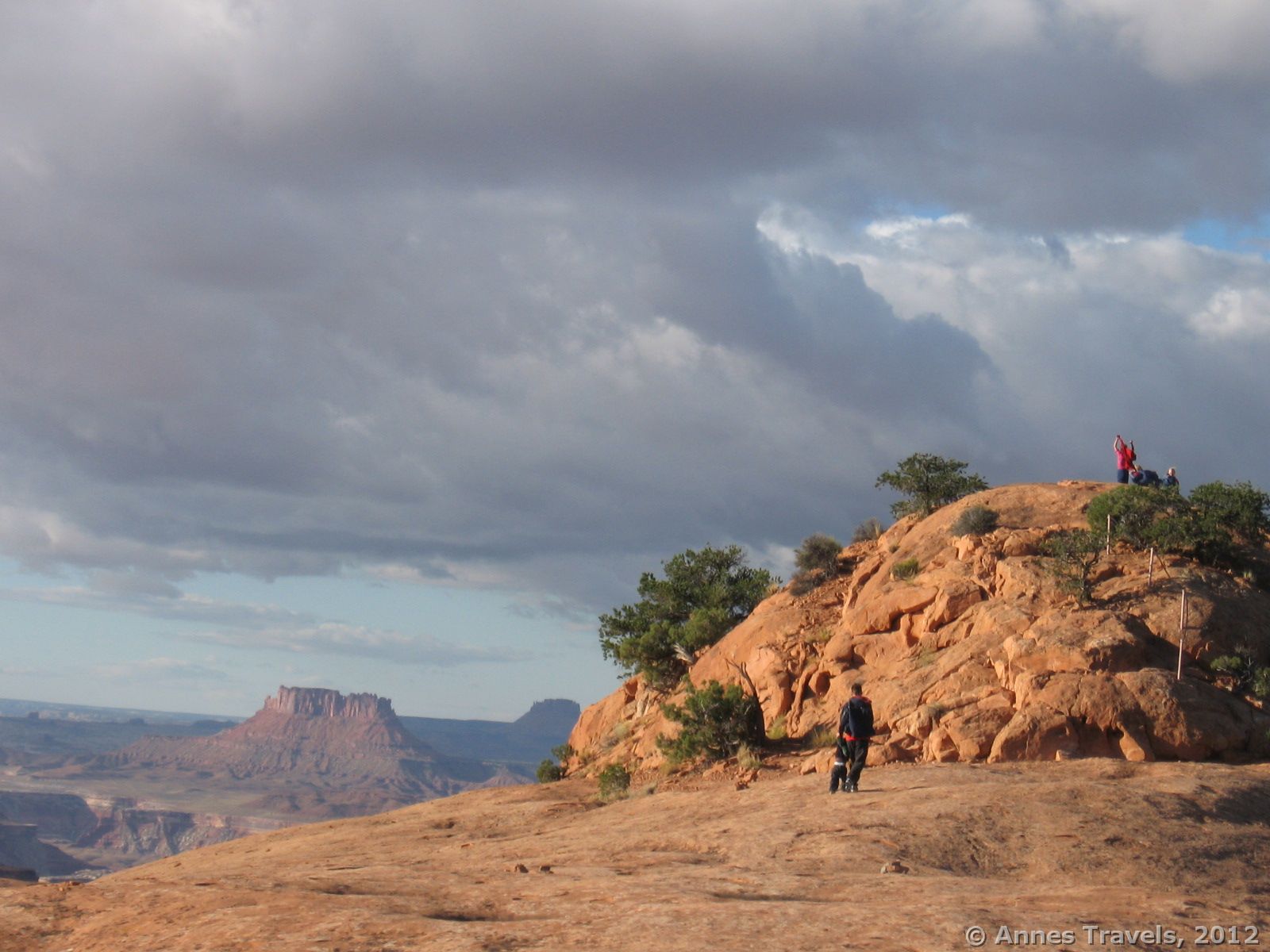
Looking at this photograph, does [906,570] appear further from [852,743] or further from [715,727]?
[852,743]

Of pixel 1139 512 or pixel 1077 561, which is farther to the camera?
pixel 1139 512

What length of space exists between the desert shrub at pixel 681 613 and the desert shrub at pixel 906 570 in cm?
855

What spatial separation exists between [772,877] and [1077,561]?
17.7 m

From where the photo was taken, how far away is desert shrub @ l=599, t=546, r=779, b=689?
4091 cm

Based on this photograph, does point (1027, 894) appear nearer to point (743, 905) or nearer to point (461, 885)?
point (743, 905)

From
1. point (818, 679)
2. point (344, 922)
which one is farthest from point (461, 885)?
point (818, 679)

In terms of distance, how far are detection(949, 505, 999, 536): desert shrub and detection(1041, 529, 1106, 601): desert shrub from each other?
3.13 metres

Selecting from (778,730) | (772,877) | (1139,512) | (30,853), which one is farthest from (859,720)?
(30,853)

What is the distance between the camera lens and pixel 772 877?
50.1ft

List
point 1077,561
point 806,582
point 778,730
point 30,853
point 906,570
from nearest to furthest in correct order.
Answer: point 1077,561 → point 778,730 → point 906,570 → point 806,582 → point 30,853

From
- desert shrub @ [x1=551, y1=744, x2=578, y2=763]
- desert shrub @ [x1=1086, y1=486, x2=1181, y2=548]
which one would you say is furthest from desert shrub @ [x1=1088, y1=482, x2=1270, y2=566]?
desert shrub @ [x1=551, y1=744, x2=578, y2=763]

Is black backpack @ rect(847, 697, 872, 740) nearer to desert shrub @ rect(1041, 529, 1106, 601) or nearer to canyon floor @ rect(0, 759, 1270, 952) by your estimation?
canyon floor @ rect(0, 759, 1270, 952)

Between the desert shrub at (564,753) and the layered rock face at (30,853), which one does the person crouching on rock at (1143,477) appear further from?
the layered rock face at (30,853)

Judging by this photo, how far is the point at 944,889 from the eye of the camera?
45.6ft
